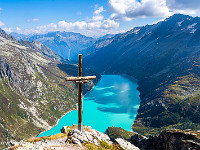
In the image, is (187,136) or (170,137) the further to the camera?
(170,137)

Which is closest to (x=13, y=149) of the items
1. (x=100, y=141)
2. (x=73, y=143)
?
(x=73, y=143)

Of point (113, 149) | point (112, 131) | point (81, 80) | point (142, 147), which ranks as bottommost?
point (112, 131)

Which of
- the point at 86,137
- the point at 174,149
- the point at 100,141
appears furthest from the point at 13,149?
the point at 174,149

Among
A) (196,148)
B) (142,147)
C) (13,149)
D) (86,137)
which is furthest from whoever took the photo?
(142,147)

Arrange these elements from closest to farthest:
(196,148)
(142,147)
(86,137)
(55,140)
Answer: (196,148), (55,140), (86,137), (142,147)

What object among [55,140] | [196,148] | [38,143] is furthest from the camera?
[55,140]

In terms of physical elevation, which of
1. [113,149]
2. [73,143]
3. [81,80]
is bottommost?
[113,149]

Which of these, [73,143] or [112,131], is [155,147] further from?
[112,131]

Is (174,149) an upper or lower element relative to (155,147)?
Result: upper

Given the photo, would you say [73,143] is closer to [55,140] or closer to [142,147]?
[55,140]

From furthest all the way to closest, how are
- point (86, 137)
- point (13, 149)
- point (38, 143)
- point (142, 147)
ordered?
point (142, 147) < point (86, 137) < point (38, 143) < point (13, 149)
